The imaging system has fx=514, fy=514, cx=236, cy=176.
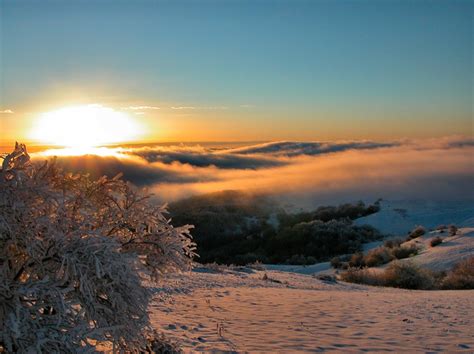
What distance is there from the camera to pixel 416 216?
4153 centimetres

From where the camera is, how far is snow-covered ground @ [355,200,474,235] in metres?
38.2

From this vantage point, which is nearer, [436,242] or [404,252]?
[404,252]

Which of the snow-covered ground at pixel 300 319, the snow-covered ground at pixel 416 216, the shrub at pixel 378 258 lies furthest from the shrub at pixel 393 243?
the snow-covered ground at pixel 300 319

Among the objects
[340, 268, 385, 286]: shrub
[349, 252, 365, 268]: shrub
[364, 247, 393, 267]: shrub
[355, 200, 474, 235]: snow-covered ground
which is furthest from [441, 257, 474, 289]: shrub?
[355, 200, 474, 235]: snow-covered ground

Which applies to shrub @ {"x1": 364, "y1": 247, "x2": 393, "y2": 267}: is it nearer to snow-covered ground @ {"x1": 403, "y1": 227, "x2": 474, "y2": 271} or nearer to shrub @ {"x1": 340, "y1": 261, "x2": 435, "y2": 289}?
snow-covered ground @ {"x1": 403, "y1": 227, "x2": 474, "y2": 271}

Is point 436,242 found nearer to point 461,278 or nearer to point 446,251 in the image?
point 446,251

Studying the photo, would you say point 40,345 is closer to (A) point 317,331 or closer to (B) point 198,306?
(A) point 317,331

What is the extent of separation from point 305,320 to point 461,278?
988 centimetres

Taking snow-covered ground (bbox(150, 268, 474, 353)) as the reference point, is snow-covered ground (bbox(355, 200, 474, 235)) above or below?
below

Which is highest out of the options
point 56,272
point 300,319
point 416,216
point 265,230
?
point 56,272

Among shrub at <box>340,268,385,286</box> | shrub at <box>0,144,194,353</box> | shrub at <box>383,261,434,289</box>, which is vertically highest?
shrub at <box>0,144,194,353</box>

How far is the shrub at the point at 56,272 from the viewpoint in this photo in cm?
406

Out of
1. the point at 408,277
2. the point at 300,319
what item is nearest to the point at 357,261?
the point at 408,277

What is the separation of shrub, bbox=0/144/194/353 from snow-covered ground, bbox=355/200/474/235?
34.6 meters
